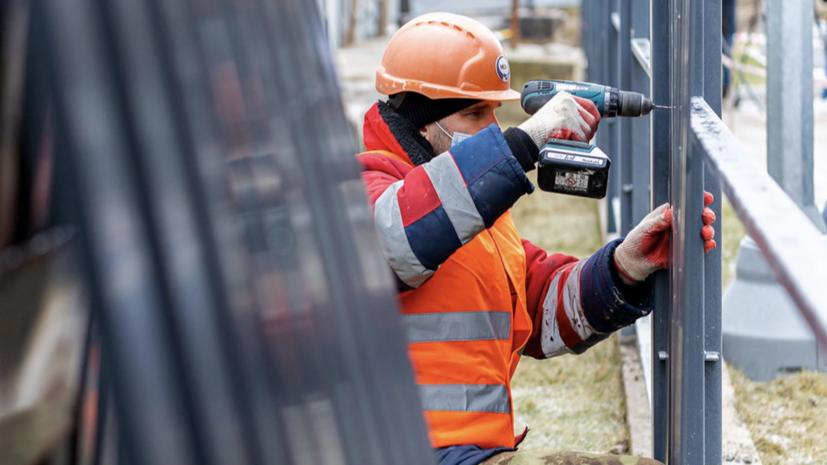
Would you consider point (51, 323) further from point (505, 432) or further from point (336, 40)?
point (336, 40)

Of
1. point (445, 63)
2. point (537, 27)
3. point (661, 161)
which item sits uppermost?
point (445, 63)

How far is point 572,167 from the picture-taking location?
2203 mm

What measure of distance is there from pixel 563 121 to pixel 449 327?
543 millimetres

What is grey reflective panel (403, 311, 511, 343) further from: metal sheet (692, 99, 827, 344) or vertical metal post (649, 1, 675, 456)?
metal sheet (692, 99, 827, 344)

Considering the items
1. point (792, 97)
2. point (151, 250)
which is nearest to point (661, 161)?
point (792, 97)

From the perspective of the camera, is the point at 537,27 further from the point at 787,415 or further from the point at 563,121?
the point at 563,121

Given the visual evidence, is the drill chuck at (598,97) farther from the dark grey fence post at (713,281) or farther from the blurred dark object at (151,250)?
the blurred dark object at (151,250)

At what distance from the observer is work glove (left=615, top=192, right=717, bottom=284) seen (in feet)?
7.55

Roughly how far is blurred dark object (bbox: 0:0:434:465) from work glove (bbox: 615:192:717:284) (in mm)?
1655

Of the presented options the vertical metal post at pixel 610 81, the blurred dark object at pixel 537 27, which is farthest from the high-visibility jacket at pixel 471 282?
the blurred dark object at pixel 537 27

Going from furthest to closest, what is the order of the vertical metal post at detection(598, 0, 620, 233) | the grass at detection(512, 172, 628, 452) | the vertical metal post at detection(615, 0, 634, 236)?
the vertical metal post at detection(598, 0, 620, 233) → the vertical metal post at detection(615, 0, 634, 236) → the grass at detection(512, 172, 628, 452)

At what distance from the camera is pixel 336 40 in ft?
45.5

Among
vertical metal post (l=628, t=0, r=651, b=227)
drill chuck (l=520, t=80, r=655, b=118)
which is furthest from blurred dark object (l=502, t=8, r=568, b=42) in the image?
drill chuck (l=520, t=80, r=655, b=118)

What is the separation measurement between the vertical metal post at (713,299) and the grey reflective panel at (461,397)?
0.49 metres
